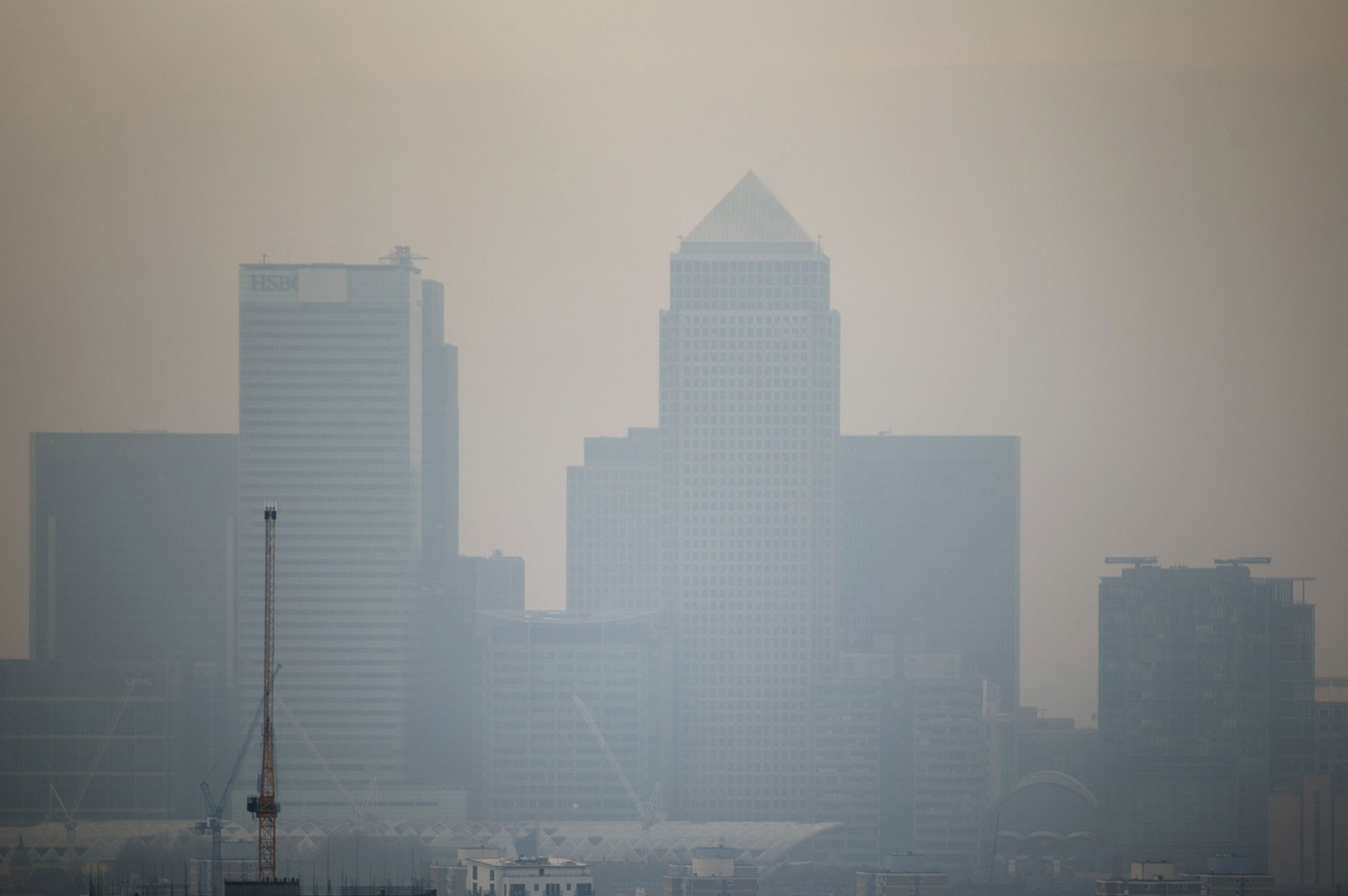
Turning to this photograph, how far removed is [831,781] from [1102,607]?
1855cm

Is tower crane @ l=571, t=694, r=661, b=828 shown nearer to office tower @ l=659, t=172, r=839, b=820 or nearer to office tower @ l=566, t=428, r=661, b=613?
office tower @ l=659, t=172, r=839, b=820

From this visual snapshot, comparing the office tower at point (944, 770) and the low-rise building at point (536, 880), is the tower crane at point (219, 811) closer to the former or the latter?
the low-rise building at point (536, 880)

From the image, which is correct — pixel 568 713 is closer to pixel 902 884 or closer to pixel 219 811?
pixel 219 811

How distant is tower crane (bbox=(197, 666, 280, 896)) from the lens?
123438mm

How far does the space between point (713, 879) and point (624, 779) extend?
109 ft

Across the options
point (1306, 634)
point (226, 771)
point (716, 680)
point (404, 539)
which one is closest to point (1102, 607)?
point (1306, 634)

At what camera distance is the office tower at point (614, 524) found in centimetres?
16962

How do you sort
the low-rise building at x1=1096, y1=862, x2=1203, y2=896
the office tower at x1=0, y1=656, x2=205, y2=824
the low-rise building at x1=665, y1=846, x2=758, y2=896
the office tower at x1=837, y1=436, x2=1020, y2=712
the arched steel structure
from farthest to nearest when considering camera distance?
1. the office tower at x1=837, y1=436, x2=1020, y2=712
2. the arched steel structure
3. the office tower at x1=0, y1=656, x2=205, y2=824
4. the low-rise building at x1=1096, y1=862, x2=1203, y2=896
5. the low-rise building at x1=665, y1=846, x2=758, y2=896

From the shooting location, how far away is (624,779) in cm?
15912

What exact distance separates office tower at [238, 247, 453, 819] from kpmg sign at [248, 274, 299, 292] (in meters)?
0.08

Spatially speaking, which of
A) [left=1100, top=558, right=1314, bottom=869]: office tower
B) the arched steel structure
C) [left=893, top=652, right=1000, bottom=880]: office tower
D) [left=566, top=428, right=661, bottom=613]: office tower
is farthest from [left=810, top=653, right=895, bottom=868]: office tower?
[left=566, top=428, right=661, bottom=613]: office tower

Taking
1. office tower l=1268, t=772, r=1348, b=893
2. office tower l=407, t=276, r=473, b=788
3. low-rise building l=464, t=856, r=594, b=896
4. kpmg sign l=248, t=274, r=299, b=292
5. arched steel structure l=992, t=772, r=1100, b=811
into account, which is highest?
kpmg sign l=248, t=274, r=299, b=292

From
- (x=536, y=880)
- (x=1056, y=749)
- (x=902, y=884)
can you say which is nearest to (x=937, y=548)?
(x=1056, y=749)

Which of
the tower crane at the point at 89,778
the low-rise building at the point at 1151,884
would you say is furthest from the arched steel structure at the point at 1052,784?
the tower crane at the point at 89,778
